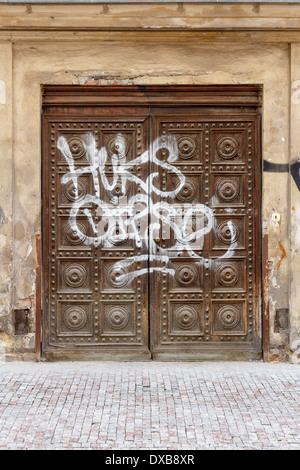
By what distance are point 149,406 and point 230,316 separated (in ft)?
6.31

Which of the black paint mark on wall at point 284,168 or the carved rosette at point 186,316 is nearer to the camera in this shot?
the black paint mark on wall at point 284,168

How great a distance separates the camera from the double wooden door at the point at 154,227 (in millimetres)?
7141

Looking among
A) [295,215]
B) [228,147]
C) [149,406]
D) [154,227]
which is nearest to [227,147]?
[228,147]

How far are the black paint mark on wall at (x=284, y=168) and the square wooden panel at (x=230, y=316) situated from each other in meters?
1.46

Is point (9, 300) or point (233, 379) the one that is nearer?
point (233, 379)

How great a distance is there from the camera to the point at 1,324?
698cm

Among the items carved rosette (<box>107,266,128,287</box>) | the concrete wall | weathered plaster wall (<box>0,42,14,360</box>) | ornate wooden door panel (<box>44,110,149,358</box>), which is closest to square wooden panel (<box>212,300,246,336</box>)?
the concrete wall

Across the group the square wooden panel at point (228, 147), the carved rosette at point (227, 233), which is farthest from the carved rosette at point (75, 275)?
the square wooden panel at point (228, 147)

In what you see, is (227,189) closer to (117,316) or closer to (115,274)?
(115,274)

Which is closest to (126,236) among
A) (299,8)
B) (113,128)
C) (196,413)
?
(113,128)

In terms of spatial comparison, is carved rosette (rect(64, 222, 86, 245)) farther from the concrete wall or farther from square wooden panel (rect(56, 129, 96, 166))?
square wooden panel (rect(56, 129, 96, 166))

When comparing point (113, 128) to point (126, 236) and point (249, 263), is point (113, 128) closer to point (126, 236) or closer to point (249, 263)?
point (126, 236)

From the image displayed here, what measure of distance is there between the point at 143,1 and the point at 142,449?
4.24 metres

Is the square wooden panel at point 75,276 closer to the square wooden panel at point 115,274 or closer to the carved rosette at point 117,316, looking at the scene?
the square wooden panel at point 115,274
